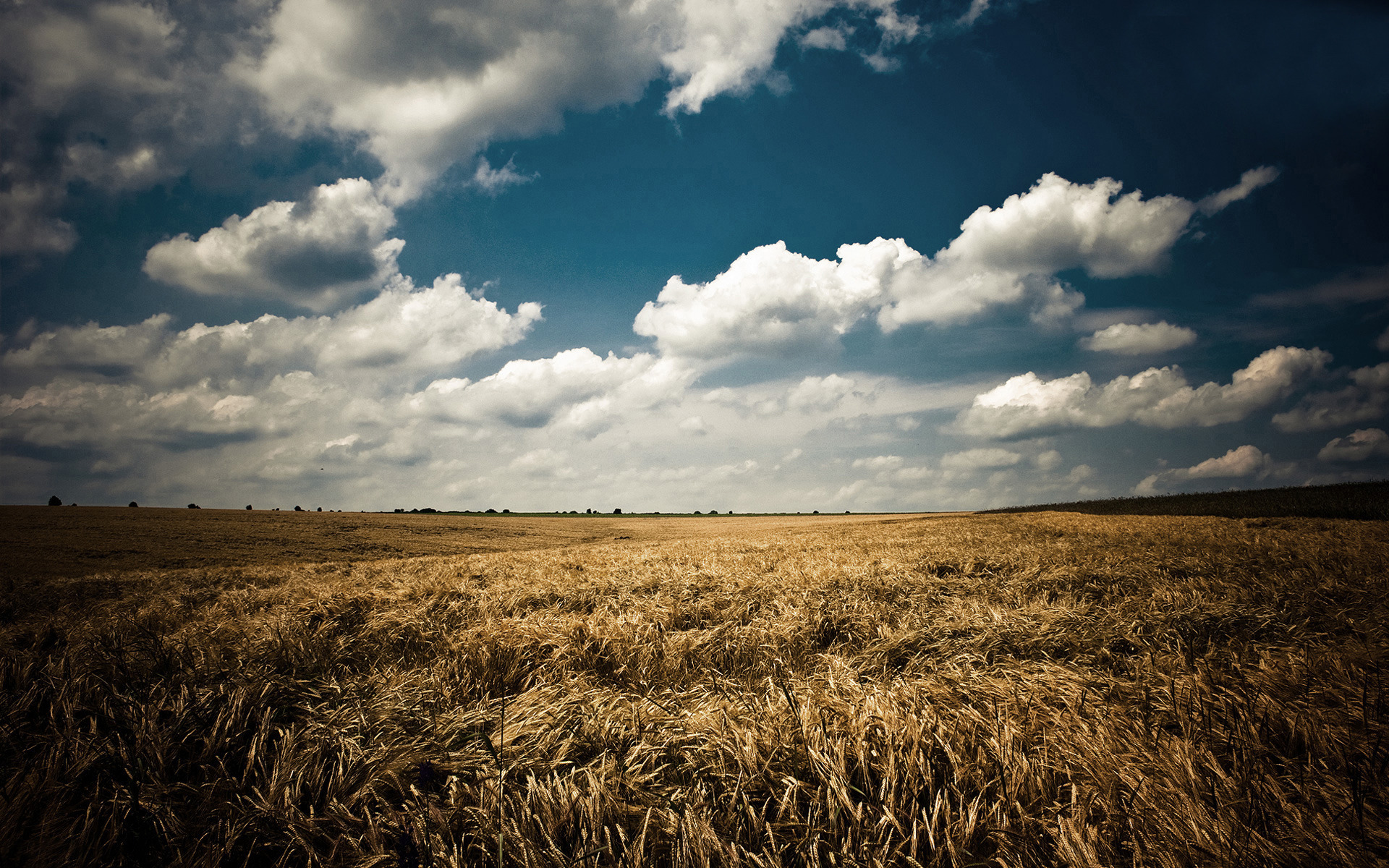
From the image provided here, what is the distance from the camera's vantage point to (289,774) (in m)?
2.22

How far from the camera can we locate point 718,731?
8.38 ft

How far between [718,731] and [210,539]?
111 ft

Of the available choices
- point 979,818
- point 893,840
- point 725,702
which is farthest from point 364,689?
point 979,818

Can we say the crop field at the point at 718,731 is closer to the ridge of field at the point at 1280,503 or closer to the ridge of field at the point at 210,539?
the ridge of field at the point at 210,539

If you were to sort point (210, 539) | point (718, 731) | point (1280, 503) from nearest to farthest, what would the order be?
point (718, 731)
point (210, 539)
point (1280, 503)

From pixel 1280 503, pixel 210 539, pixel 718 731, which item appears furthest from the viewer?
pixel 1280 503

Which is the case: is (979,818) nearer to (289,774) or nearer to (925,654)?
(925,654)

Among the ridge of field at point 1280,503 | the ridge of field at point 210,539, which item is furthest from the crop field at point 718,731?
the ridge of field at point 1280,503

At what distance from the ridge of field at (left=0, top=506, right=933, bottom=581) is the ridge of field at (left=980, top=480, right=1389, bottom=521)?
46.0 metres

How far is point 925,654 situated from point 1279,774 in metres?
2.26

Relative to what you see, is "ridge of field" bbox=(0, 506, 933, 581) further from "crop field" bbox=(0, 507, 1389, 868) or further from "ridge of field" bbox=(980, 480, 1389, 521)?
"ridge of field" bbox=(980, 480, 1389, 521)

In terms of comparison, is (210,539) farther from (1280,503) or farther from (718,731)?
(1280,503)

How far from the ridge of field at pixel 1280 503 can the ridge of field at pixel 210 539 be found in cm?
4603

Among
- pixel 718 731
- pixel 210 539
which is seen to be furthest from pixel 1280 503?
pixel 210 539
